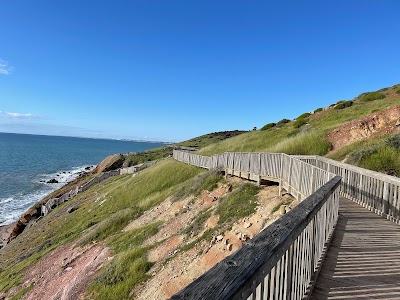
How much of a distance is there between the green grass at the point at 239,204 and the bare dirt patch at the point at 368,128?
12255 mm

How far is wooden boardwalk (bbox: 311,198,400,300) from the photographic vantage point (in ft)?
14.7

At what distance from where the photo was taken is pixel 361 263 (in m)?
5.56

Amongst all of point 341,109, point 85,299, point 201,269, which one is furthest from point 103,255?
point 341,109

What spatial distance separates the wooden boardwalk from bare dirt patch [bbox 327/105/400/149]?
59.2 ft

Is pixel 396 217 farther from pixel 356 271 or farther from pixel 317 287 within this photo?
pixel 317 287

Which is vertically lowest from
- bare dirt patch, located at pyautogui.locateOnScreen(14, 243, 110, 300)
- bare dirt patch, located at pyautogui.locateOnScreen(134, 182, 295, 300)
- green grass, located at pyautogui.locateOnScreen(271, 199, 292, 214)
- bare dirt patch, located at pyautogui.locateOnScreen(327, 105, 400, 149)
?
bare dirt patch, located at pyautogui.locateOnScreen(14, 243, 110, 300)

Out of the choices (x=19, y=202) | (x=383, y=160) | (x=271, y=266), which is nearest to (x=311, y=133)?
(x=383, y=160)

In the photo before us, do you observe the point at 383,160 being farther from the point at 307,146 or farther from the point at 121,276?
the point at 121,276

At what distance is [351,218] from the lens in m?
8.82

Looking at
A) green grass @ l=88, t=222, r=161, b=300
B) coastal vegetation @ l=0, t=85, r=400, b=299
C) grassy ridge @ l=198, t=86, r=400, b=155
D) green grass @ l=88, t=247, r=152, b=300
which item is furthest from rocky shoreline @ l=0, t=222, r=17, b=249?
grassy ridge @ l=198, t=86, r=400, b=155

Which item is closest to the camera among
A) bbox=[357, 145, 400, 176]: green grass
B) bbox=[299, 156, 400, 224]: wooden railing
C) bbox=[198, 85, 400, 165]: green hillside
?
bbox=[299, 156, 400, 224]: wooden railing

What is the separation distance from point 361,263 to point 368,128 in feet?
75.8

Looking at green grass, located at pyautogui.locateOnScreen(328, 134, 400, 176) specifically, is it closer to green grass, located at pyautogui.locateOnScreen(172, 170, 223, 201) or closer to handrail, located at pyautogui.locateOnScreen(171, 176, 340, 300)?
green grass, located at pyautogui.locateOnScreen(172, 170, 223, 201)

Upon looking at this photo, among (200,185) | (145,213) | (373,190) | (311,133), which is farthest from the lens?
(311,133)
